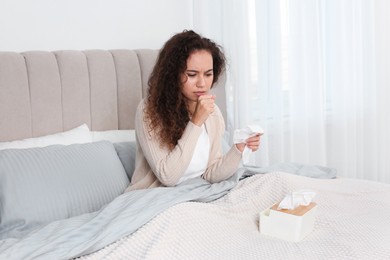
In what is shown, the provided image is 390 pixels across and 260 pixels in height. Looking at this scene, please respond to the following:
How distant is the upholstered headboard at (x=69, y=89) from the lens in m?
2.12

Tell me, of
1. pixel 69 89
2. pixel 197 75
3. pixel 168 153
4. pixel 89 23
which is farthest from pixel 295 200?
pixel 89 23

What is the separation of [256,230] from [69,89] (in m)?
1.10

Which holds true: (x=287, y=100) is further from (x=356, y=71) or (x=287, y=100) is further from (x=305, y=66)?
(x=356, y=71)

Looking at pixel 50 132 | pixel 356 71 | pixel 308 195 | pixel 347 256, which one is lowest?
pixel 347 256

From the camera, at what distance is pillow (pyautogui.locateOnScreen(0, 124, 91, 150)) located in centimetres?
204

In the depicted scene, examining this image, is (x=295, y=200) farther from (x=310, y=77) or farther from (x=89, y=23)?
(x=89, y=23)

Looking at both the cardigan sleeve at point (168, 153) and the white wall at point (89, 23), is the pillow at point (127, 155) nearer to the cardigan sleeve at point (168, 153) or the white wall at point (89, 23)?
the cardigan sleeve at point (168, 153)

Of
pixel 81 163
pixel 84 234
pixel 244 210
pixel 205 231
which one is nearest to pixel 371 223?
pixel 244 210

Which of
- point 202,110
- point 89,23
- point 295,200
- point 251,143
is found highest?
point 89,23

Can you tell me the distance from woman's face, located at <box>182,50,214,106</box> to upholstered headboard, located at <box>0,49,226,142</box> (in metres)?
0.50

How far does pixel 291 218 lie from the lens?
156 cm

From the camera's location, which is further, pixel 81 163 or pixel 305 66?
pixel 305 66

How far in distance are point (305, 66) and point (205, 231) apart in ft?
5.02

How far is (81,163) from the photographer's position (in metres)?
1.99
